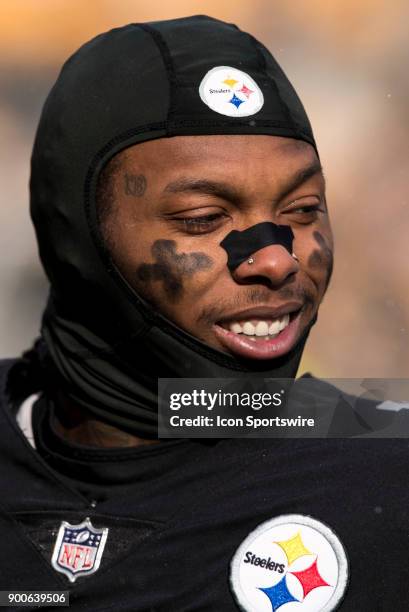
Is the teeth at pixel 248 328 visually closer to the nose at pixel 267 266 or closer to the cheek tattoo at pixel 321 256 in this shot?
the nose at pixel 267 266

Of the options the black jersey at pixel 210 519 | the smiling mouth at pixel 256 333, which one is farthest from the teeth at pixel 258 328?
the black jersey at pixel 210 519

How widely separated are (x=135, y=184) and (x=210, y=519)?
821 mm

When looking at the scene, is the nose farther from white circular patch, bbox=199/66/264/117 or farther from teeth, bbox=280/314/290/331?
white circular patch, bbox=199/66/264/117

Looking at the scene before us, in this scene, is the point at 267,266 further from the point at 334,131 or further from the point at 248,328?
the point at 334,131

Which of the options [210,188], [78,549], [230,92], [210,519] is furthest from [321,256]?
[78,549]

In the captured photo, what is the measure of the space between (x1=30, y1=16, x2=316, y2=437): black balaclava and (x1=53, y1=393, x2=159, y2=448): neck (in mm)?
38

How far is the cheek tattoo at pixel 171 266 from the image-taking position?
8.24ft

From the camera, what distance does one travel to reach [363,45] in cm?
714

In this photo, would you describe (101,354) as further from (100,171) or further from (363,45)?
(363,45)

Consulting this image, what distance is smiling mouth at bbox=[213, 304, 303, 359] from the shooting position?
250cm

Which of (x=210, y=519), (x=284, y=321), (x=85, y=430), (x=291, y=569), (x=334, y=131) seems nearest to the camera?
(x=291, y=569)

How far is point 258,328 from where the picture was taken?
8.23 feet

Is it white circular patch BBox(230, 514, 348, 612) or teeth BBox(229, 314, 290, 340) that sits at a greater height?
teeth BBox(229, 314, 290, 340)

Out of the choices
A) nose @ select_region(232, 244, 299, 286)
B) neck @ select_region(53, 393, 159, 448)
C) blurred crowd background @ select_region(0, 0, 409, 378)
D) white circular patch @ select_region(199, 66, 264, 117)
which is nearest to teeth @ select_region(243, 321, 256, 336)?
nose @ select_region(232, 244, 299, 286)
